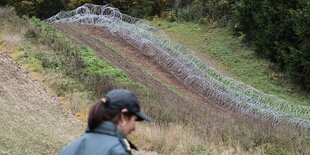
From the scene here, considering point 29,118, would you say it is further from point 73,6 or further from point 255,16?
point 73,6

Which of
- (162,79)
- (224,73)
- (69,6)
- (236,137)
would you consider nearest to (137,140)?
(236,137)

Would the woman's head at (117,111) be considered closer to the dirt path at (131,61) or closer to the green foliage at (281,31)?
the dirt path at (131,61)

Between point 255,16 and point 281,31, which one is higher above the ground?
point 281,31

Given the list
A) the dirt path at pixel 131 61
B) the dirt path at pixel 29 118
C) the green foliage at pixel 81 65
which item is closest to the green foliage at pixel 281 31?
the dirt path at pixel 131 61

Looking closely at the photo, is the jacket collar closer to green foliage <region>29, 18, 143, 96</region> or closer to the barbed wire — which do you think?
green foliage <region>29, 18, 143, 96</region>

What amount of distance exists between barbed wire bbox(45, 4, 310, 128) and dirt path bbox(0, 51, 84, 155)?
6.99 meters

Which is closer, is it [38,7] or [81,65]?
[81,65]

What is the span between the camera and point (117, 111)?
3717 millimetres

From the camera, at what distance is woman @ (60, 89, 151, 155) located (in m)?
3.64

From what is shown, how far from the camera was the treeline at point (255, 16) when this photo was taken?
20844mm

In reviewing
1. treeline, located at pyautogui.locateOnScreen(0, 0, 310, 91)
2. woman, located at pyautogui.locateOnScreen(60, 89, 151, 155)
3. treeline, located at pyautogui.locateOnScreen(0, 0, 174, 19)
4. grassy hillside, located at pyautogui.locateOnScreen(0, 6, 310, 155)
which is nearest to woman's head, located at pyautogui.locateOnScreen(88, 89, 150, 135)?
woman, located at pyautogui.locateOnScreen(60, 89, 151, 155)

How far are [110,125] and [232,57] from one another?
21747mm

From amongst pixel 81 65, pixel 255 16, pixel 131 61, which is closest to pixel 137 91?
pixel 81 65

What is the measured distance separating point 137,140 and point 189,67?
11.2 meters
